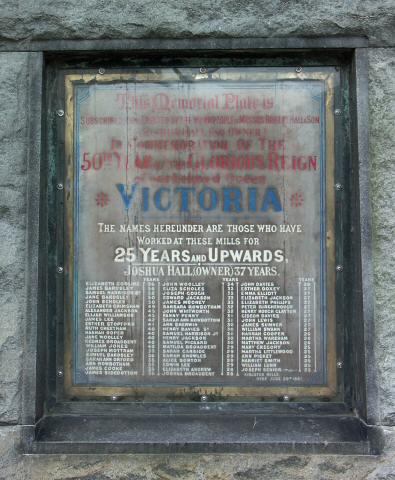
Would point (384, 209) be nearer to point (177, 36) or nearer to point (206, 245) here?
point (206, 245)

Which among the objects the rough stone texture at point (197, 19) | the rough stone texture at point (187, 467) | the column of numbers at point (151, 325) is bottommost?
the rough stone texture at point (187, 467)

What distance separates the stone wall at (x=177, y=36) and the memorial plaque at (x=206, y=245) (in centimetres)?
26

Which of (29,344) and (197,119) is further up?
(197,119)

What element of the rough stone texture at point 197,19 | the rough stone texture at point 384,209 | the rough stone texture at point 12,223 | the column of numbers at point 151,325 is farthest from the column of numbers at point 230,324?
the rough stone texture at point 197,19

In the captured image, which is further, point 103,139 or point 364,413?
point 103,139

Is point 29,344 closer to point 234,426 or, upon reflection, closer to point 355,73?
point 234,426

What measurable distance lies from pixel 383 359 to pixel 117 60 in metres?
2.19

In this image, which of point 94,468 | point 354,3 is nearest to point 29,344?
point 94,468

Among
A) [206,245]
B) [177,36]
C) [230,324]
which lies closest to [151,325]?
[230,324]

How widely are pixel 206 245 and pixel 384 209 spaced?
969 mm

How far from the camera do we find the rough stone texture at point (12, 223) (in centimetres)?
246

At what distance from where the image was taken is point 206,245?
8.59ft

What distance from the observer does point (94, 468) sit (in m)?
2.43

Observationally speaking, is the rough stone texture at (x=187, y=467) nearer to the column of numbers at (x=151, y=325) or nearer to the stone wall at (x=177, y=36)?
→ the stone wall at (x=177, y=36)
